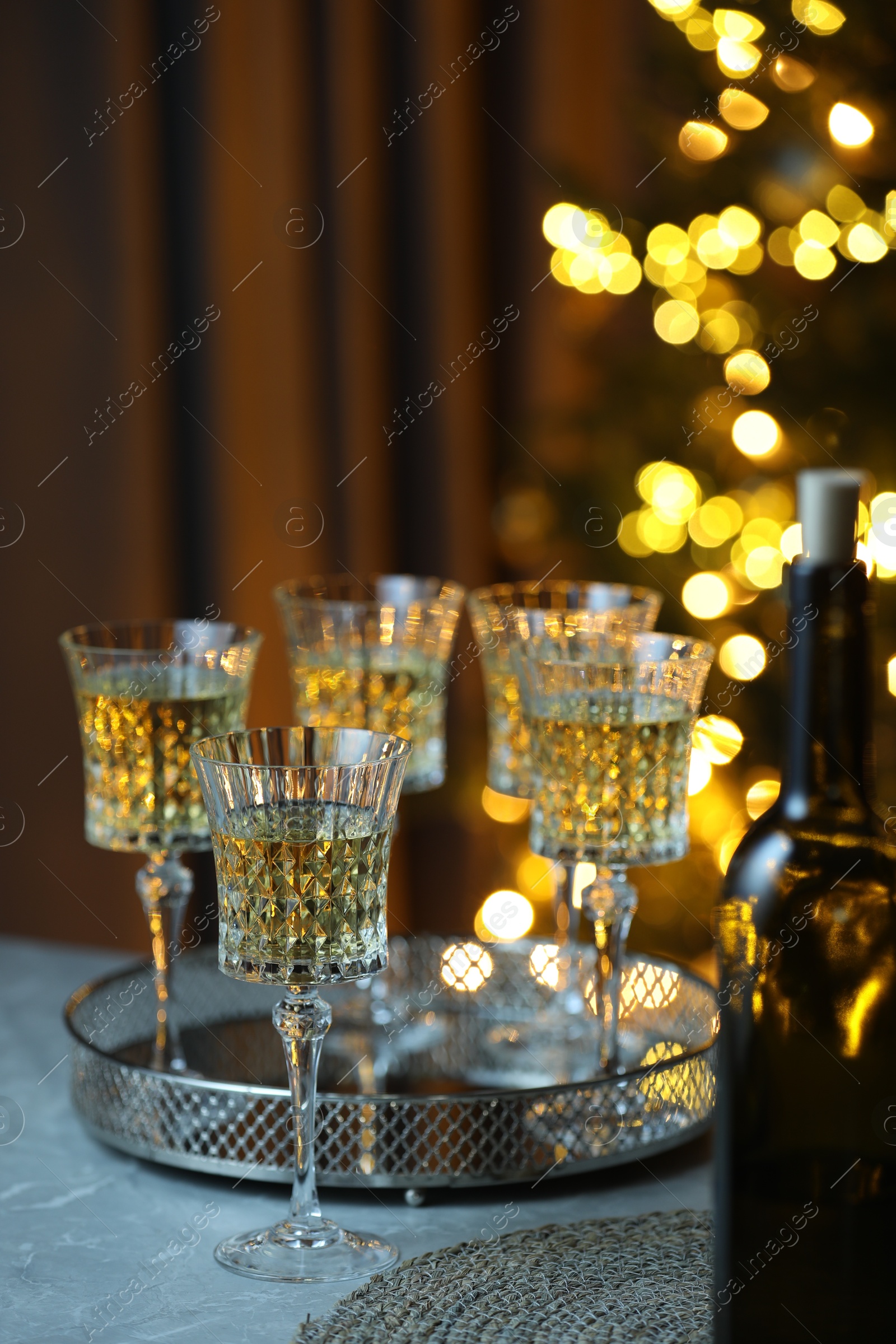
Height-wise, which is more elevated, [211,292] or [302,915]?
[211,292]

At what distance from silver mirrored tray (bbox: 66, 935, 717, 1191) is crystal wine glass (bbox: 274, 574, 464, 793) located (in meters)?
0.24

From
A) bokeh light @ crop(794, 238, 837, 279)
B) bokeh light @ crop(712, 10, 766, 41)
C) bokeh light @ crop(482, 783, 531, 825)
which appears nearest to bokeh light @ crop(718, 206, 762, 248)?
bokeh light @ crop(794, 238, 837, 279)

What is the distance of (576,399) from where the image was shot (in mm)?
3160

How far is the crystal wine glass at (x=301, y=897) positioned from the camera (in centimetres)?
105

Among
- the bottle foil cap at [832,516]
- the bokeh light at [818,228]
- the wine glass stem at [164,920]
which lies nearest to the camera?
the bottle foil cap at [832,516]

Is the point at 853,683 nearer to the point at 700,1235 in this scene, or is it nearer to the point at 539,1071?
the point at 700,1235

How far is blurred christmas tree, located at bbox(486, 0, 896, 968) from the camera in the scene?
2418 millimetres

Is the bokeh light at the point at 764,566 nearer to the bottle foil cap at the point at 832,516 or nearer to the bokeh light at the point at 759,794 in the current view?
the bokeh light at the point at 759,794

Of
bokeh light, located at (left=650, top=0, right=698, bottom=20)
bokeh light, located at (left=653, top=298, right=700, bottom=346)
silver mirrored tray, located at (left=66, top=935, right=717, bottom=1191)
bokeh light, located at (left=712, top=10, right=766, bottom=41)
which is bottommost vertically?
silver mirrored tray, located at (left=66, top=935, right=717, bottom=1191)

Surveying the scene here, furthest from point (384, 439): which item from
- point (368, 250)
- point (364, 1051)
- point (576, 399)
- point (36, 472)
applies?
point (364, 1051)

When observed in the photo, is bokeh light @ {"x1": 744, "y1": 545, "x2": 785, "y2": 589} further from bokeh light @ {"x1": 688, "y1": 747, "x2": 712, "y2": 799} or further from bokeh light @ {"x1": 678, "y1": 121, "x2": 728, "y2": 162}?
bokeh light @ {"x1": 678, "y1": 121, "x2": 728, "y2": 162}

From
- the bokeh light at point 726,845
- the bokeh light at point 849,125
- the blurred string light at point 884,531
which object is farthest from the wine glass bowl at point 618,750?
the bokeh light at point 849,125

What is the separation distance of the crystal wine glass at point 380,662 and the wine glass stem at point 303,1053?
0.49 meters

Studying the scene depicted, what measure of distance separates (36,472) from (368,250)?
1087mm
